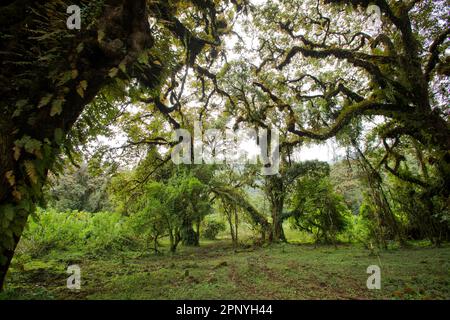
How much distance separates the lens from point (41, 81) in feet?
8.40

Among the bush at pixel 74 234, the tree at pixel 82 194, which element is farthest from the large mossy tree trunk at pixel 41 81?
the tree at pixel 82 194

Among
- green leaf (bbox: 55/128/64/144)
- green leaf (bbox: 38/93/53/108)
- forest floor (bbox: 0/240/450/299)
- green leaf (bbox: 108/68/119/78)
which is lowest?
forest floor (bbox: 0/240/450/299)

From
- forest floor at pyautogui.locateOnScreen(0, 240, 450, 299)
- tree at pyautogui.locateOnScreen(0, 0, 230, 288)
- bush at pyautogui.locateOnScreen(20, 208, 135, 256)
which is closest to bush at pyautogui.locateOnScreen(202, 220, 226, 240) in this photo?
bush at pyautogui.locateOnScreen(20, 208, 135, 256)

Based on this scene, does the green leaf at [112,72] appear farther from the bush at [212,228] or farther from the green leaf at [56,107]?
the bush at [212,228]

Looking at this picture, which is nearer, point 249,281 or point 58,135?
point 58,135

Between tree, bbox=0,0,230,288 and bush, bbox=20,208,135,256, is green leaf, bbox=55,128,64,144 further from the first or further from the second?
bush, bbox=20,208,135,256

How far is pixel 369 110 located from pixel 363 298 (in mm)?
5274

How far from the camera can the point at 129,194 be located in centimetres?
1084

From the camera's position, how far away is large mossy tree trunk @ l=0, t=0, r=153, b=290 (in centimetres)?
227

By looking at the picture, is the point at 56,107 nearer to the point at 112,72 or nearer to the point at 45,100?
the point at 45,100

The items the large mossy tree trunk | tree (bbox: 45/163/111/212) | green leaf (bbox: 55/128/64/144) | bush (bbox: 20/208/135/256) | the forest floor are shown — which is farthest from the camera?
tree (bbox: 45/163/111/212)

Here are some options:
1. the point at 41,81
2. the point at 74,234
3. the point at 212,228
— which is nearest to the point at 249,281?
the point at 41,81

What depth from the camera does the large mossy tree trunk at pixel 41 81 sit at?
7.43ft

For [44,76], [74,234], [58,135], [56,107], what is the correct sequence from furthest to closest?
[74,234] → [44,76] → [58,135] → [56,107]
